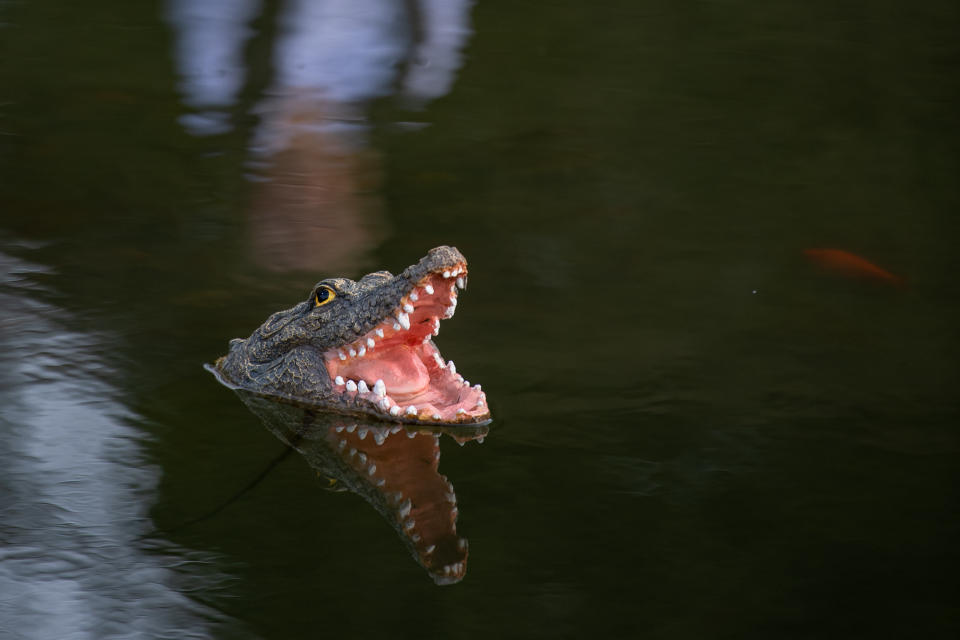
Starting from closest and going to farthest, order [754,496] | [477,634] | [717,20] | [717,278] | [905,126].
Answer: [477,634]
[754,496]
[717,278]
[905,126]
[717,20]

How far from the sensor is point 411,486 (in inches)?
140

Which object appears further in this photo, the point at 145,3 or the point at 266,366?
the point at 145,3

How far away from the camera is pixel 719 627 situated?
113 inches

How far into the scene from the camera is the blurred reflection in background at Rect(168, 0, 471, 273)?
5598 millimetres

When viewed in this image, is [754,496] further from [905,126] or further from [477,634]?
[905,126]

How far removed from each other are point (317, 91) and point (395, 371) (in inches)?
158

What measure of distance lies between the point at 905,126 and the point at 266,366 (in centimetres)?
471

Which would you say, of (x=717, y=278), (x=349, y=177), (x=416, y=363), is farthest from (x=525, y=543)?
(x=349, y=177)

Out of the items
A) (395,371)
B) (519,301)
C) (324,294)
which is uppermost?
(324,294)

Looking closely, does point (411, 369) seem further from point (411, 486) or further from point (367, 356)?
point (411, 486)

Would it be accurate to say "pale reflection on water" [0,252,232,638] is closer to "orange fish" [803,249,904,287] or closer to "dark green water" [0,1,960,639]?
"dark green water" [0,1,960,639]

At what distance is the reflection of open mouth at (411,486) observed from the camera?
3188 mm

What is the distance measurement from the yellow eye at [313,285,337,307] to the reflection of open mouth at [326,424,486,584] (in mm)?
443

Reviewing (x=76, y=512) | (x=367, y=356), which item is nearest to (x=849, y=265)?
(x=367, y=356)
